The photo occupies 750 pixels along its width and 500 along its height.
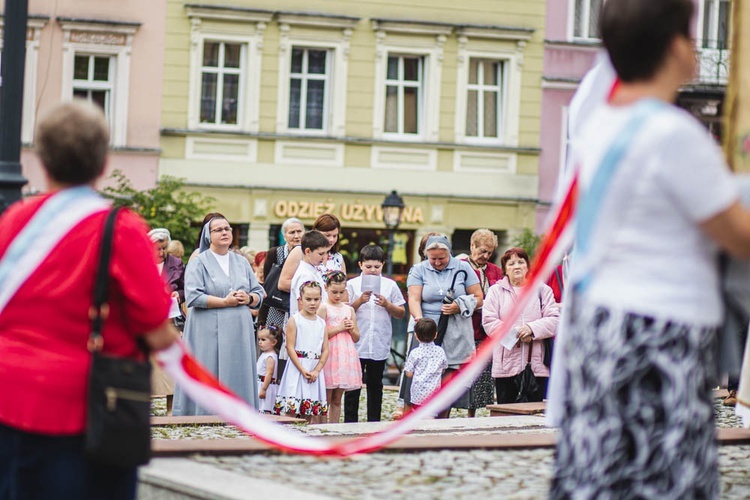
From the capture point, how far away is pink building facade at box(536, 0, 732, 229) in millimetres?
31812

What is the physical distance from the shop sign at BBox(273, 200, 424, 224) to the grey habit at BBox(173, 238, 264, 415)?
61.2 ft

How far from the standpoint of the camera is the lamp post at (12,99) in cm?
890

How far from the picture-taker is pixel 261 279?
1516 centimetres

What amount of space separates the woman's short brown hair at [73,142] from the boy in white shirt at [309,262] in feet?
24.2

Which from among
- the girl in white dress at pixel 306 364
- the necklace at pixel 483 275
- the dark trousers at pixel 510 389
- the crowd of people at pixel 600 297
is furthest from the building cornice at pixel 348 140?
the crowd of people at pixel 600 297

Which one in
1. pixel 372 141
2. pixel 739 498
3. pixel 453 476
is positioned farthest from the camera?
pixel 372 141

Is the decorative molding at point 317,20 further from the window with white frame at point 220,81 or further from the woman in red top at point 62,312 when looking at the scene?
the woman in red top at point 62,312

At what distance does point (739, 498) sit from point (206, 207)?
76.3 feet

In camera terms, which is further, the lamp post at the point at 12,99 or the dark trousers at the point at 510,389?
the dark trousers at the point at 510,389

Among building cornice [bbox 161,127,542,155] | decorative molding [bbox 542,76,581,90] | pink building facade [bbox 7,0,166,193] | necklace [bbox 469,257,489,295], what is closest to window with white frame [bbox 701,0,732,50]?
decorative molding [bbox 542,76,581,90]

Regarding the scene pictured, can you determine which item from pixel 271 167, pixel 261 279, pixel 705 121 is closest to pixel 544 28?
pixel 705 121

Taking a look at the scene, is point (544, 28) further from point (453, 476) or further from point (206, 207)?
point (453, 476)

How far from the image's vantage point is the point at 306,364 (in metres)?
11.6

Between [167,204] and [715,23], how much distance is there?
13.2 metres
